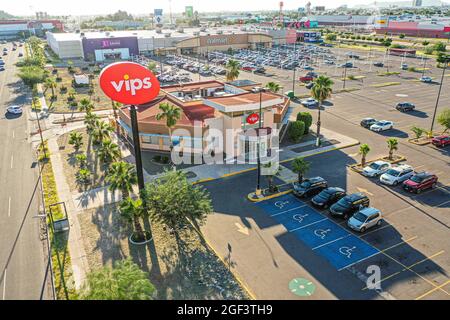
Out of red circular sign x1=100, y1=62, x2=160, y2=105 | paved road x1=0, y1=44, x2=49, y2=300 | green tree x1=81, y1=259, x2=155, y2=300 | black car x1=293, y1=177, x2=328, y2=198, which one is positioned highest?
red circular sign x1=100, y1=62, x2=160, y2=105

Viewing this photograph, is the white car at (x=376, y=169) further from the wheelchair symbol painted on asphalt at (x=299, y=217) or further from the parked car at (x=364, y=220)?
the wheelchair symbol painted on asphalt at (x=299, y=217)

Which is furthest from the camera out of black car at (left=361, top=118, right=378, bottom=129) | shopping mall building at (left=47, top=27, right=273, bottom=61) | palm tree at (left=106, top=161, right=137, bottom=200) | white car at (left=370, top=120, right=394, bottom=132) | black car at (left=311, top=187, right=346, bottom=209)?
shopping mall building at (left=47, top=27, right=273, bottom=61)

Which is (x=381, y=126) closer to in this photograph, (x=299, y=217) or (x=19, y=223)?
(x=299, y=217)

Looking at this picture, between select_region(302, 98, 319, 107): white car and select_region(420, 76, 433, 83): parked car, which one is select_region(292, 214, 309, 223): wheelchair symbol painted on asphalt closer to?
select_region(302, 98, 319, 107): white car

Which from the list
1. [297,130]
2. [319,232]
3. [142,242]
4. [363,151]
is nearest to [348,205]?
[319,232]

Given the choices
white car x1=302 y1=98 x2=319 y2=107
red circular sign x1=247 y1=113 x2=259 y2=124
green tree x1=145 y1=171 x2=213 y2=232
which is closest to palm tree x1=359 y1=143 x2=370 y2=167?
red circular sign x1=247 y1=113 x2=259 y2=124

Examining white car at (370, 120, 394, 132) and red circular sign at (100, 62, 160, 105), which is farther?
white car at (370, 120, 394, 132)

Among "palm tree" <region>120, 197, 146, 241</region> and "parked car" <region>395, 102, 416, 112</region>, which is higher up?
"palm tree" <region>120, 197, 146, 241</region>
